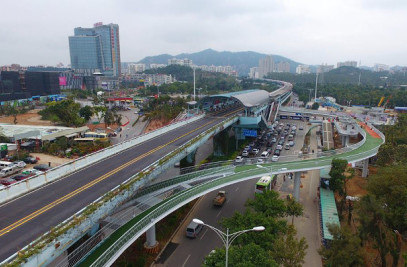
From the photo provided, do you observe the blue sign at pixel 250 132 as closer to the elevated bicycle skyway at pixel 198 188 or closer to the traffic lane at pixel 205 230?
the traffic lane at pixel 205 230

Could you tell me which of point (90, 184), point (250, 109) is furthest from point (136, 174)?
point (250, 109)

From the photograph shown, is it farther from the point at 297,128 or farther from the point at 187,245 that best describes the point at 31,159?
the point at 297,128

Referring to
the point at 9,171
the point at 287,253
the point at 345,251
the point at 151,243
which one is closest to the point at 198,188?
the point at 151,243

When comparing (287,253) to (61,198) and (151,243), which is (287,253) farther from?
(61,198)

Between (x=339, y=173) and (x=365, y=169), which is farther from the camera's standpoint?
(x=365, y=169)

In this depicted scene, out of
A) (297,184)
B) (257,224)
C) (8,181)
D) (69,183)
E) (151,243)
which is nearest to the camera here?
(257,224)

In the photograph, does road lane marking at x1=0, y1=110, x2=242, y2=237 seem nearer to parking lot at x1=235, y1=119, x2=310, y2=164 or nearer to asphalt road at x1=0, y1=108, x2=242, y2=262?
asphalt road at x1=0, y1=108, x2=242, y2=262

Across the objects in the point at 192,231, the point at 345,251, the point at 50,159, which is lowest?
the point at 192,231
